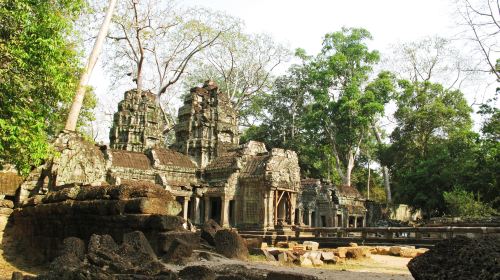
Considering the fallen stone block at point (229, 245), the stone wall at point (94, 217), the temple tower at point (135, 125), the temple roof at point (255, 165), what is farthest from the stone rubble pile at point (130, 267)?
the temple tower at point (135, 125)

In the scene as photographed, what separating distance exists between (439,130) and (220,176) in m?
19.8

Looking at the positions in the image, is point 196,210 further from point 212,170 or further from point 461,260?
point 461,260

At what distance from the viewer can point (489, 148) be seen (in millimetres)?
28266

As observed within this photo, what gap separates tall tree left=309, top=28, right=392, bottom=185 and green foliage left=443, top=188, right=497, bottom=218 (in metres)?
12.0

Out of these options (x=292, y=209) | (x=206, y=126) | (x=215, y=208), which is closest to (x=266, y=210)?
(x=292, y=209)

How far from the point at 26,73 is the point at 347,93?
98.5ft

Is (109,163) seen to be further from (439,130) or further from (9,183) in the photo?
(439,130)

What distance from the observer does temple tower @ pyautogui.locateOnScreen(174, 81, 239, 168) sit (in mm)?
31547

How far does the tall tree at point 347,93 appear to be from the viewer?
37594 millimetres

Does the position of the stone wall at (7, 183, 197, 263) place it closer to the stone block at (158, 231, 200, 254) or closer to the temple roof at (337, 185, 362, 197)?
the stone block at (158, 231, 200, 254)

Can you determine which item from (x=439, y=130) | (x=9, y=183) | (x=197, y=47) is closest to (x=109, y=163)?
(x=9, y=183)

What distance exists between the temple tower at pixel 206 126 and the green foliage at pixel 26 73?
60.6ft

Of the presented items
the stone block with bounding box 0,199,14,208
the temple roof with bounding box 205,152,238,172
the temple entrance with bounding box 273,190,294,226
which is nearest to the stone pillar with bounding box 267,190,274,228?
the temple entrance with bounding box 273,190,294,226

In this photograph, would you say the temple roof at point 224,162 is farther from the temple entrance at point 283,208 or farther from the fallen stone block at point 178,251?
the fallen stone block at point 178,251
